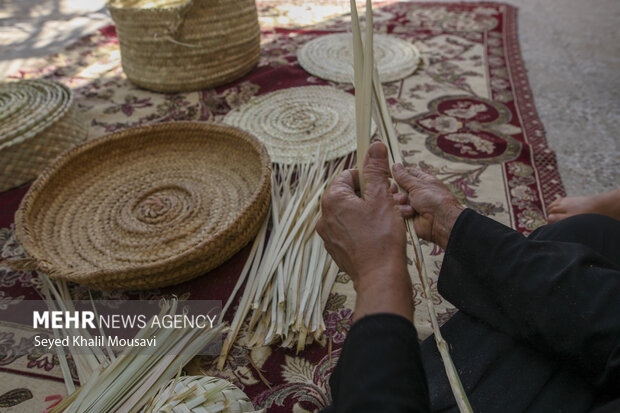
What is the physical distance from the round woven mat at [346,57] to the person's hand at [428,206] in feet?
4.44

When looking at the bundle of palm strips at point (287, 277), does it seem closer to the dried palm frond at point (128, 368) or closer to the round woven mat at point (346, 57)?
the dried palm frond at point (128, 368)

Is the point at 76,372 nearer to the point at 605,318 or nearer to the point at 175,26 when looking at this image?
the point at 605,318

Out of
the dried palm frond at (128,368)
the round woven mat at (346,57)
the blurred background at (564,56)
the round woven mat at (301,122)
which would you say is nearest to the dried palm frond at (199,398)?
the dried palm frond at (128,368)

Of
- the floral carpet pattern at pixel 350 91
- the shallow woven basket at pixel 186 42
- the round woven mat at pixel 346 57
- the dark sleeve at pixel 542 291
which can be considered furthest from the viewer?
the round woven mat at pixel 346 57

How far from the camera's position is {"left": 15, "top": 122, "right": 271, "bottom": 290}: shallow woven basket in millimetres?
1046

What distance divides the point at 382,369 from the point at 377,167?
426mm

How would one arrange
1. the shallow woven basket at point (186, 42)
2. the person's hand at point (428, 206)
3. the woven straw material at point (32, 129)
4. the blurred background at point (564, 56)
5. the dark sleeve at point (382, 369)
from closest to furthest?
the dark sleeve at point (382, 369), the person's hand at point (428, 206), the woven straw material at point (32, 129), the blurred background at point (564, 56), the shallow woven basket at point (186, 42)

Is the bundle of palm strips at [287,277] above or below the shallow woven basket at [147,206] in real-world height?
below

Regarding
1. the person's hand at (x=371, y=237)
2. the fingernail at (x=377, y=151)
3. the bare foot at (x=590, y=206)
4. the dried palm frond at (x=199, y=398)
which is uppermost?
the fingernail at (x=377, y=151)

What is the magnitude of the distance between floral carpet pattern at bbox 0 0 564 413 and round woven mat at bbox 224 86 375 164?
0.48 feet

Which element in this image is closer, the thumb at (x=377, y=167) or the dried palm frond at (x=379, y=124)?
the dried palm frond at (x=379, y=124)

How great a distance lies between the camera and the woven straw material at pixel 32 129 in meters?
1.46

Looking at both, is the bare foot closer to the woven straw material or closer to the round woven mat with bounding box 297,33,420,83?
the round woven mat with bounding box 297,33,420,83

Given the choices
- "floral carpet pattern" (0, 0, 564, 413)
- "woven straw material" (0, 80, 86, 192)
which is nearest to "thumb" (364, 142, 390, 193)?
"floral carpet pattern" (0, 0, 564, 413)
